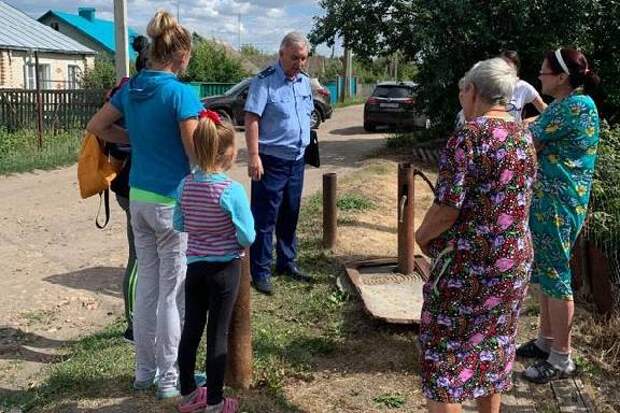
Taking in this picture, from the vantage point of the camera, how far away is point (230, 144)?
10.1 ft

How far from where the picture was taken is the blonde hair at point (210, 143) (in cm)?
300

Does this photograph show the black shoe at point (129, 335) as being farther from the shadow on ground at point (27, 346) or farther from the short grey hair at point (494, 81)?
the short grey hair at point (494, 81)

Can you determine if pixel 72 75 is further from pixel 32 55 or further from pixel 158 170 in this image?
pixel 158 170

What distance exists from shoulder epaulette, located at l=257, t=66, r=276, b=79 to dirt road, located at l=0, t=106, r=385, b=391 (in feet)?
6.90

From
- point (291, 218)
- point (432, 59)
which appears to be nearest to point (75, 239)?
point (291, 218)

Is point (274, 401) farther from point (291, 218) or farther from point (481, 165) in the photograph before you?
point (291, 218)

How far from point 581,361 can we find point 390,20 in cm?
999

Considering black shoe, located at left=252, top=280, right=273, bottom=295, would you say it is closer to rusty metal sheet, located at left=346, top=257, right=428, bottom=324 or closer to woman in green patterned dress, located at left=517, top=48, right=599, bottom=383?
rusty metal sheet, located at left=346, top=257, right=428, bottom=324

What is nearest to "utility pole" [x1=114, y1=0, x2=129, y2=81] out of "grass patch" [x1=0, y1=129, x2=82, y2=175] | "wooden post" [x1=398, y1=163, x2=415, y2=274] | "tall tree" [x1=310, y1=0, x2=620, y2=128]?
"grass patch" [x1=0, y1=129, x2=82, y2=175]

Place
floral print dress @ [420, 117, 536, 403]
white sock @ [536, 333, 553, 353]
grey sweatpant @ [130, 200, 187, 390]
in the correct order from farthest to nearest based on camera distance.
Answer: white sock @ [536, 333, 553, 353] < grey sweatpant @ [130, 200, 187, 390] < floral print dress @ [420, 117, 536, 403]

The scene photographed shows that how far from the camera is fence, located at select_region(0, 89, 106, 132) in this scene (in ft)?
46.5

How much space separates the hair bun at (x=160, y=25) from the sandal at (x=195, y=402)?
170cm

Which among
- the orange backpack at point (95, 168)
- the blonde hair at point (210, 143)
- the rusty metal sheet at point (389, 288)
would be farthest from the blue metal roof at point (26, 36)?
the blonde hair at point (210, 143)

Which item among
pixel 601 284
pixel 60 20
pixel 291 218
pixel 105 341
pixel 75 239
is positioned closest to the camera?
pixel 105 341
